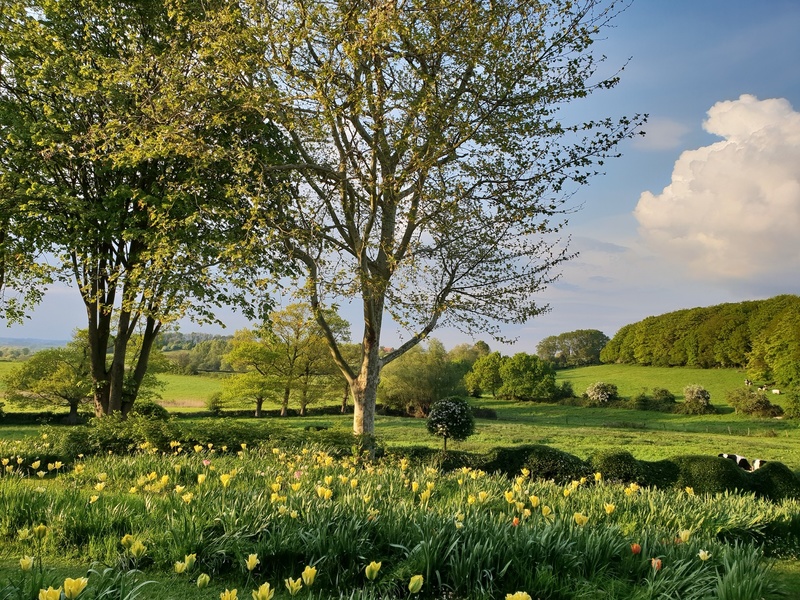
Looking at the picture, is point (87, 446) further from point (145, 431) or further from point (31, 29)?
point (31, 29)

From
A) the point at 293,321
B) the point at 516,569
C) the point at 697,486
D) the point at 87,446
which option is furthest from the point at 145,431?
the point at 293,321

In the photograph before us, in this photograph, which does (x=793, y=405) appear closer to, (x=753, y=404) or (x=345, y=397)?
(x=753, y=404)

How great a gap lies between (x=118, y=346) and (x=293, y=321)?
23757mm

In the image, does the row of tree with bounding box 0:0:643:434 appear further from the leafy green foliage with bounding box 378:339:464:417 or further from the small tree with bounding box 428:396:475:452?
the leafy green foliage with bounding box 378:339:464:417

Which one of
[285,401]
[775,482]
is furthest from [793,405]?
[285,401]

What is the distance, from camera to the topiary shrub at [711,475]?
10961 mm

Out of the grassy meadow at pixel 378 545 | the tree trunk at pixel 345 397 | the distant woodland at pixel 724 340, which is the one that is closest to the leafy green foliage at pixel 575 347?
the distant woodland at pixel 724 340

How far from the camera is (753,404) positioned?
4747 cm

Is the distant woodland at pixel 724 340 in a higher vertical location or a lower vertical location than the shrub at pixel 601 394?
higher

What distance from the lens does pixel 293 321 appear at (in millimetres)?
39875

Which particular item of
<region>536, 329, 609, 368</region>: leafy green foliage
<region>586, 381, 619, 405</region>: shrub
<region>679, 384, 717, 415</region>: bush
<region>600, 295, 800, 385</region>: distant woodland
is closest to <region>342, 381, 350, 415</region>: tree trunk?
<region>586, 381, 619, 405</region>: shrub

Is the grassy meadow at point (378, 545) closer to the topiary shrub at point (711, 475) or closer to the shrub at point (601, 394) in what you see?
the topiary shrub at point (711, 475)

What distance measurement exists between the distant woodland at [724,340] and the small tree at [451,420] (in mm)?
41771

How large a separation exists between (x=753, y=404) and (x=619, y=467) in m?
44.6
